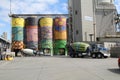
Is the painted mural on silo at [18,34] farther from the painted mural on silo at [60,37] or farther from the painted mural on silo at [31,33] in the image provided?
the painted mural on silo at [60,37]

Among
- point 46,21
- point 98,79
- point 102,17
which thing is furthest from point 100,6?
point 98,79

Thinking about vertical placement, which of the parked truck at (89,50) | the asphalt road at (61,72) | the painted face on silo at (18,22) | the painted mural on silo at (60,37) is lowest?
the asphalt road at (61,72)

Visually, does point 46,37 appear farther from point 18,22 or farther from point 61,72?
point 61,72

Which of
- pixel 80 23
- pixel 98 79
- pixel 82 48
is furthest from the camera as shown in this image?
pixel 80 23

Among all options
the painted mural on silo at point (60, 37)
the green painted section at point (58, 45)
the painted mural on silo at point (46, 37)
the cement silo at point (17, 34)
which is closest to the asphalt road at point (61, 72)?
the cement silo at point (17, 34)

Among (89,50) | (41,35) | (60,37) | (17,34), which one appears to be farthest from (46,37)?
(89,50)

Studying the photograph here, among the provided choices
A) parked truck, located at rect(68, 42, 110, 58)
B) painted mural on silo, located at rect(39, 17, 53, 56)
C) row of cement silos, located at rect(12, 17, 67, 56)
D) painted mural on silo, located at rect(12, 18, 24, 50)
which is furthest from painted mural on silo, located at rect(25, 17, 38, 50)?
parked truck, located at rect(68, 42, 110, 58)

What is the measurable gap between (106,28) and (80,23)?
7.23m

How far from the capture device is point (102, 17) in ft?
220

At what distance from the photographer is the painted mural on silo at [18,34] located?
217 feet

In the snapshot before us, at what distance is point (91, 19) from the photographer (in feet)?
212

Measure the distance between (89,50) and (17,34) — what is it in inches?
909

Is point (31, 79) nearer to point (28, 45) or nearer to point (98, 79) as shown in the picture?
point (98, 79)

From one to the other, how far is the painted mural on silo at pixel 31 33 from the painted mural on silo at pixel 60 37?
15.9 ft
